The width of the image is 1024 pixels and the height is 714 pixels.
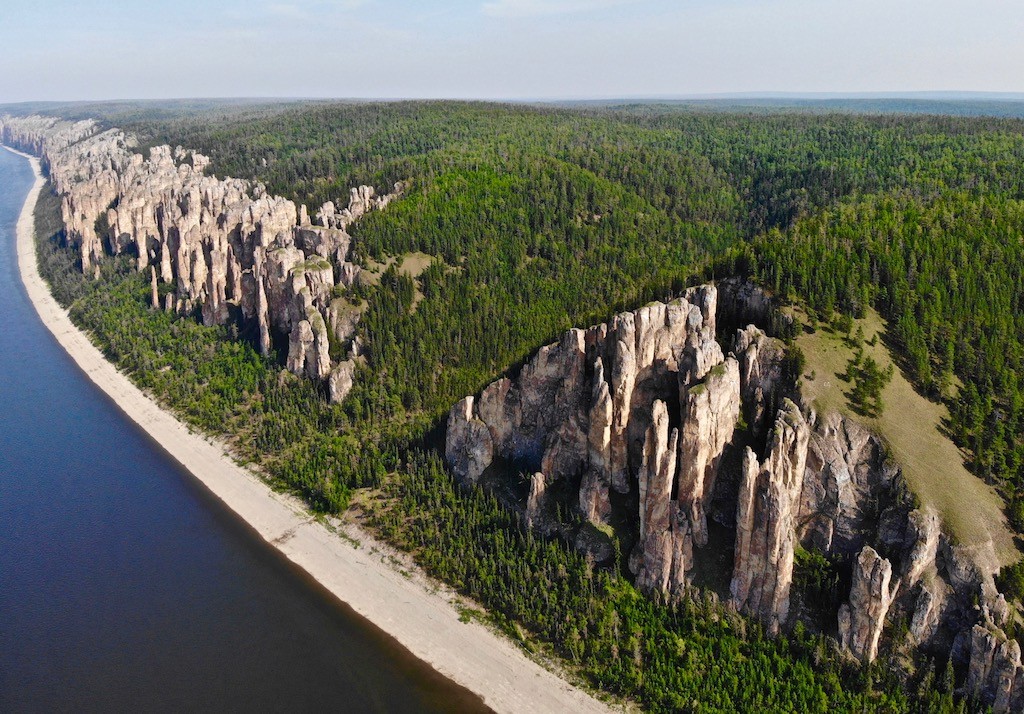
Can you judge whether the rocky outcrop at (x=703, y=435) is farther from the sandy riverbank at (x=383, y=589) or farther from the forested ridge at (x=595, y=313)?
the sandy riverbank at (x=383, y=589)

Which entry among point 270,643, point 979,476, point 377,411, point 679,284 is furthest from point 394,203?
point 979,476

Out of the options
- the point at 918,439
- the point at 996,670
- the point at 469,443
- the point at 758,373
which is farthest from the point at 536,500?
the point at 996,670

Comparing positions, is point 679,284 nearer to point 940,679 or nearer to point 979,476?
point 979,476

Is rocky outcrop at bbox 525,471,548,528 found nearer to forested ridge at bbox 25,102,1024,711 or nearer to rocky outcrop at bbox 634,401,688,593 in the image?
forested ridge at bbox 25,102,1024,711

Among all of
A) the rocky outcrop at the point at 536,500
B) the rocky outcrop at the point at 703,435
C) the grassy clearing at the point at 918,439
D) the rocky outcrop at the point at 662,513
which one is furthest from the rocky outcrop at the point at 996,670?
the rocky outcrop at the point at 536,500

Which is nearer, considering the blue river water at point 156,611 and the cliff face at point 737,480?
the cliff face at point 737,480

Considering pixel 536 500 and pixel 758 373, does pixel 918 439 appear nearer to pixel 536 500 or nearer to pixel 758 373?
pixel 758 373
